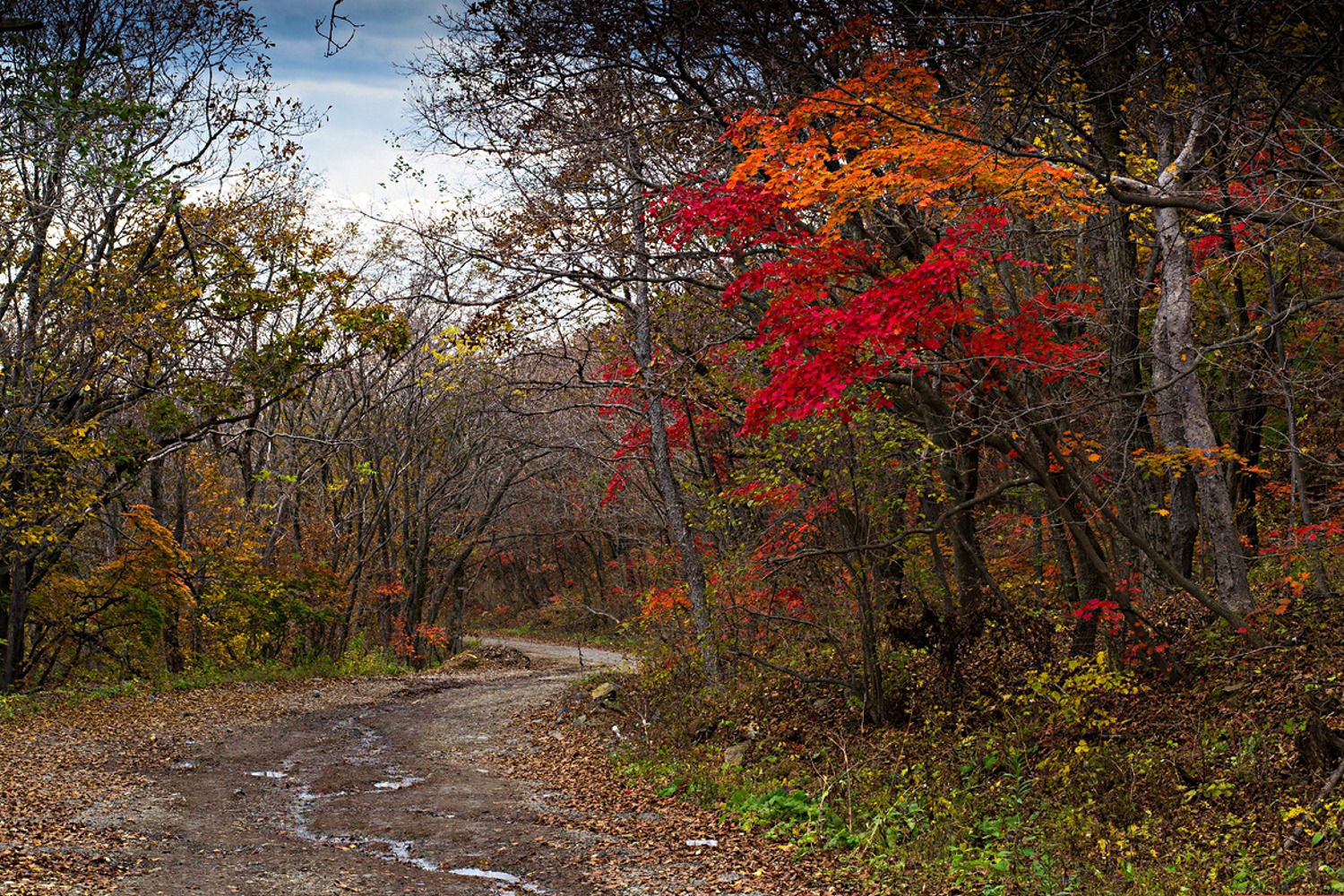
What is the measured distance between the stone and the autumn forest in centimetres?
23

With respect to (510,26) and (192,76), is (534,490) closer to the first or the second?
(192,76)

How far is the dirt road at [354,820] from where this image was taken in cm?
677

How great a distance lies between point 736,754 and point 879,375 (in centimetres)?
456

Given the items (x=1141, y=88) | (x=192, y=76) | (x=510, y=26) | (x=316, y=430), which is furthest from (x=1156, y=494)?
(x=316, y=430)

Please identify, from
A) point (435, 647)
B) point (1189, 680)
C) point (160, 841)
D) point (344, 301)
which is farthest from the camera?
point (435, 647)

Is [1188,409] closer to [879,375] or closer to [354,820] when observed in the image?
[879,375]

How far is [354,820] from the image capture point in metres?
8.62

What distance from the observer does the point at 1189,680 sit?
27.2 feet

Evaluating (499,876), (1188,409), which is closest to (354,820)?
(499,876)

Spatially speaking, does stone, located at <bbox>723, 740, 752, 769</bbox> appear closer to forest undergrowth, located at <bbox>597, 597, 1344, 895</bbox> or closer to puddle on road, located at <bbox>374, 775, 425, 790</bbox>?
forest undergrowth, located at <bbox>597, 597, 1344, 895</bbox>

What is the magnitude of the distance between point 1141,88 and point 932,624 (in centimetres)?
561

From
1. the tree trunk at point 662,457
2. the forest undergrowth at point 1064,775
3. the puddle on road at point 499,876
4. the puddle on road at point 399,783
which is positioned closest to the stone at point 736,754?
the forest undergrowth at point 1064,775

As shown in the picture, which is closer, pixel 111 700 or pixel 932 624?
pixel 932 624

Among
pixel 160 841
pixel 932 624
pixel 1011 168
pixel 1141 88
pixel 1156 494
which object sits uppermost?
pixel 1141 88
